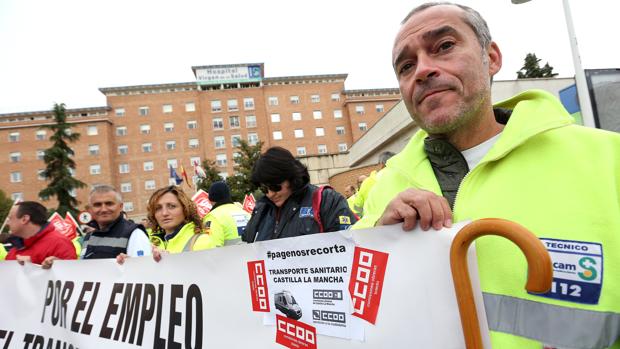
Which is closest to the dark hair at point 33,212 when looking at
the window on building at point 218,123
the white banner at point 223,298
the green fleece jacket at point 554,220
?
the white banner at point 223,298

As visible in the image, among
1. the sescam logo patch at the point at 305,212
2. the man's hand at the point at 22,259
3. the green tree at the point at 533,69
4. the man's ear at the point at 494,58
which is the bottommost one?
the man's hand at the point at 22,259

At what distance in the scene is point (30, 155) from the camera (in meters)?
48.8

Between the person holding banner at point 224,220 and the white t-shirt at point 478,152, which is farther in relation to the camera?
the person holding banner at point 224,220

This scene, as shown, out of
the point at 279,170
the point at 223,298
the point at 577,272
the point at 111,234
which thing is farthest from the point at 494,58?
the point at 111,234

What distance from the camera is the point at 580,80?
7.05 meters

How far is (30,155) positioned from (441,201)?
2357 inches

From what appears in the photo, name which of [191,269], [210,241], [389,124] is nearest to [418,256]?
[191,269]

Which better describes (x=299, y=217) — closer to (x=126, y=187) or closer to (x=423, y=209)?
(x=423, y=209)

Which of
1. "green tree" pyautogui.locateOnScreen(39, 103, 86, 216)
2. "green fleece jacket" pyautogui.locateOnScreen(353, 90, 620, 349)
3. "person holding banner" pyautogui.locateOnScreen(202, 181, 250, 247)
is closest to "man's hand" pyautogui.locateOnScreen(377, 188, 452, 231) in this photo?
"green fleece jacket" pyautogui.locateOnScreen(353, 90, 620, 349)

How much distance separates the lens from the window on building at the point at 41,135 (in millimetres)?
49312

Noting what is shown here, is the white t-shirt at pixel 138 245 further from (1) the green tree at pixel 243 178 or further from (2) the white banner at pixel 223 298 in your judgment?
(1) the green tree at pixel 243 178

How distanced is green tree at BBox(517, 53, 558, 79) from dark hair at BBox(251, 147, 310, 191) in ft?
157

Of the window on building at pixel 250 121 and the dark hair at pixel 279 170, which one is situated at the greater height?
the window on building at pixel 250 121

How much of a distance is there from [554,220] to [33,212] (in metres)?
4.84
